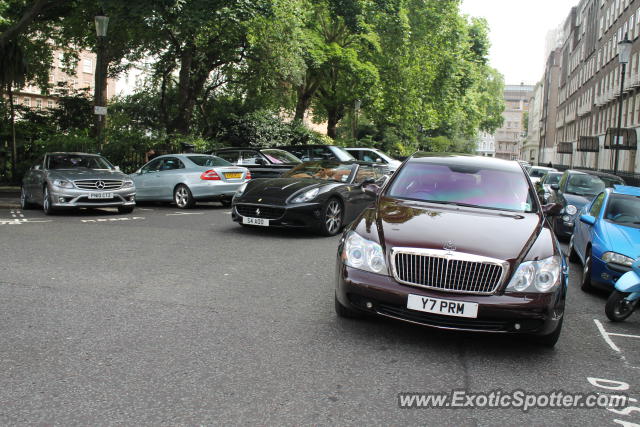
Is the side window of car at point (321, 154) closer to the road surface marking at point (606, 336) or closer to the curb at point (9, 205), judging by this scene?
the curb at point (9, 205)

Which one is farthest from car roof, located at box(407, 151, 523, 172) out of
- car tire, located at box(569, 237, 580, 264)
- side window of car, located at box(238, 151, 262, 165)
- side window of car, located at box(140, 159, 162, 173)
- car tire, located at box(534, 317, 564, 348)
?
side window of car, located at box(238, 151, 262, 165)

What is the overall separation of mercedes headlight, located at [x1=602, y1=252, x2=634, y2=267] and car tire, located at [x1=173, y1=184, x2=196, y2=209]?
11.1m

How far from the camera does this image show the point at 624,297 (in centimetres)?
587

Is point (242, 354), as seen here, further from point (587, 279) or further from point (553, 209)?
point (587, 279)

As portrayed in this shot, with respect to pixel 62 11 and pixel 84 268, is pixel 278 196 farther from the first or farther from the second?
pixel 62 11

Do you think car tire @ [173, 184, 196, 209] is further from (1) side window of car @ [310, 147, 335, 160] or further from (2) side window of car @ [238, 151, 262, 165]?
(1) side window of car @ [310, 147, 335, 160]

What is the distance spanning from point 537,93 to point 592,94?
80207 millimetres

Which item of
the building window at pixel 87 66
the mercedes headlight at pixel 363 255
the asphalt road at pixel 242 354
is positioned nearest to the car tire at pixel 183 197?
the asphalt road at pixel 242 354

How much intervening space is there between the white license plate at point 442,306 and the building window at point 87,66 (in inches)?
2703

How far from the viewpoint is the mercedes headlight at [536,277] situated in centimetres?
451

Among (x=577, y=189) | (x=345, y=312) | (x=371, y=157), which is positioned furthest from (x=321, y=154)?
(x=345, y=312)

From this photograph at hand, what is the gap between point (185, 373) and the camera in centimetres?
395

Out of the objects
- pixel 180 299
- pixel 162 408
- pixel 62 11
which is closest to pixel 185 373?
pixel 162 408

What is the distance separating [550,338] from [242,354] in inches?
92.2
